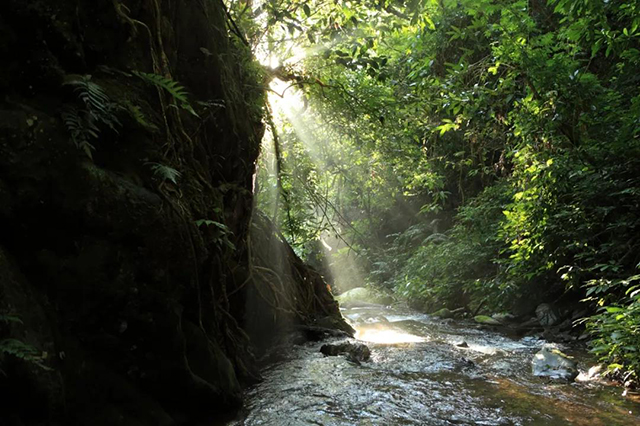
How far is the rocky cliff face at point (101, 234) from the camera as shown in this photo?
7.30 feet

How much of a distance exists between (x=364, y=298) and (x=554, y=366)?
1234 centimetres

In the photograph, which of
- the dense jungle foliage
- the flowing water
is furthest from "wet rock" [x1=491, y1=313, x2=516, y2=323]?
the flowing water

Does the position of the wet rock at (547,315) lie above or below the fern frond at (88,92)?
below

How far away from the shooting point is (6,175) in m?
2.24

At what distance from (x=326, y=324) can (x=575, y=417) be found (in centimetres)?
432

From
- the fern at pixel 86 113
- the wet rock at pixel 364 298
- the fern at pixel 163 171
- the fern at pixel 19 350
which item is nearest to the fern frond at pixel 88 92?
the fern at pixel 86 113

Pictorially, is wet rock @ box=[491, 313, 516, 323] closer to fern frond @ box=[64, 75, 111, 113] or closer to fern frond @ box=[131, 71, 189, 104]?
fern frond @ box=[131, 71, 189, 104]

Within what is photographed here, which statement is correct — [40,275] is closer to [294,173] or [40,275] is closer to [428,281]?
[294,173]

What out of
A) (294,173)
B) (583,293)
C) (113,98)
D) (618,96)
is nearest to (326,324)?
(294,173)

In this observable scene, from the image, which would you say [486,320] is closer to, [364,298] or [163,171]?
[364,298]

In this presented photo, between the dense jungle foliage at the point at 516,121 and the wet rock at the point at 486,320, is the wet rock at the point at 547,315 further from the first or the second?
the wet rock at the point at 486,320

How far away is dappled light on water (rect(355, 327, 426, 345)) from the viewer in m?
7.47

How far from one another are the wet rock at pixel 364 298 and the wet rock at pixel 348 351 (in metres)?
10.2

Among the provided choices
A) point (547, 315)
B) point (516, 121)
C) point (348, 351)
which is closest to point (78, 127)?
point (348, 351)
